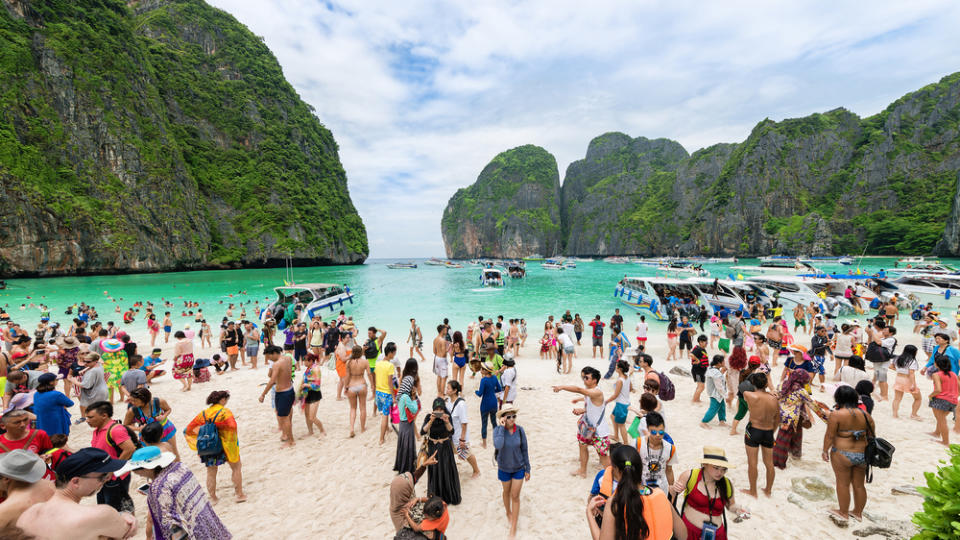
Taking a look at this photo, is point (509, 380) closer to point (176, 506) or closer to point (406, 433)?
point (406, 433)

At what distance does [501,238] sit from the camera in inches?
6476

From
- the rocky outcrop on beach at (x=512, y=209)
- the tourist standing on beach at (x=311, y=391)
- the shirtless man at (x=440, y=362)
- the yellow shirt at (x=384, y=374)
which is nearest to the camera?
the yellow shirt at (x=384, y=374)

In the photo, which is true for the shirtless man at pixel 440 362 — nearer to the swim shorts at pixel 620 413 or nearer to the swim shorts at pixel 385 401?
the swim shorts at pixel 385 401

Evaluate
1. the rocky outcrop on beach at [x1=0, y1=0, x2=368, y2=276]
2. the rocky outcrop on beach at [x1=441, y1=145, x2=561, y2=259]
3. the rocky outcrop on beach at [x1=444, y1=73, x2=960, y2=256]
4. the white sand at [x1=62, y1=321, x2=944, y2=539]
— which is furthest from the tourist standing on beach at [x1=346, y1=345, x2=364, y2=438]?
the rocky outcrop on beach at [x1=441, y1=145, x2=561, y2=259]

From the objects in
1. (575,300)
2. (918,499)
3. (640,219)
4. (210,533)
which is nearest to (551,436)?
(918,499)

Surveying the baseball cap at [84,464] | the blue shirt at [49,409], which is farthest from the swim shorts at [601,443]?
the blue shirt at [49,409]

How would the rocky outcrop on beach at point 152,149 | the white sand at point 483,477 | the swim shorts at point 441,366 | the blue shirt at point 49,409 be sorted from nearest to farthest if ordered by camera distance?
the white sand at point 483,477 → the blue shirt at point 49,409 → the swim shorts at point 441,366 → the rocky outcrop on beach at point 152,149

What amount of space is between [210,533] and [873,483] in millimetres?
8560

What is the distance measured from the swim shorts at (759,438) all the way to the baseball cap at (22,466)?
7.17 m

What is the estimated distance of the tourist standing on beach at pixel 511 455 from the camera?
164 inches

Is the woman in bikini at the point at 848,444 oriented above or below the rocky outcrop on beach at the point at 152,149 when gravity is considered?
below

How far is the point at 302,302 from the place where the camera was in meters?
22.5

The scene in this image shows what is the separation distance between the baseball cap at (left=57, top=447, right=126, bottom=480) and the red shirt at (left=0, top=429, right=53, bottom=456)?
2449 mm

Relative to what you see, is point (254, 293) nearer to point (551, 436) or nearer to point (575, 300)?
point (575, 300)
